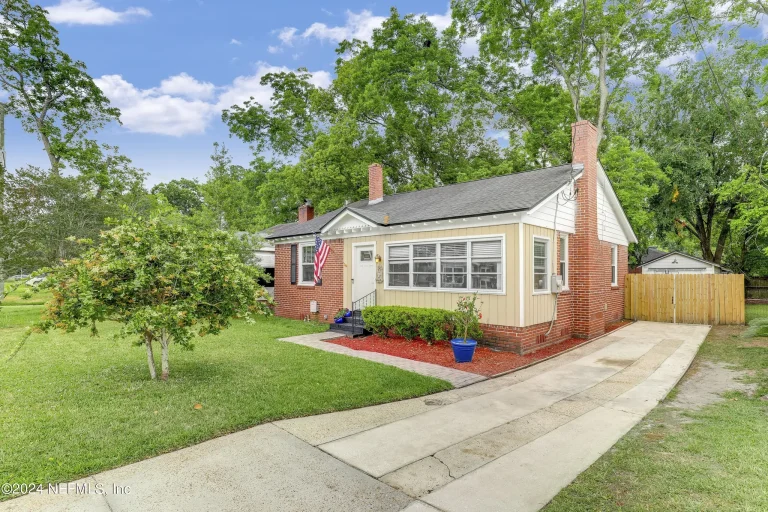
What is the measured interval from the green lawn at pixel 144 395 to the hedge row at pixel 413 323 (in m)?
2.27

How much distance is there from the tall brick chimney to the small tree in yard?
869cm

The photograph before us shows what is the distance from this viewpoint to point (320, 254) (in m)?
13.5

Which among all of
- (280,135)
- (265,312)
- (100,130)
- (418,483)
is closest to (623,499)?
(418,483)

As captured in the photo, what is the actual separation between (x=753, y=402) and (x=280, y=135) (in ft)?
95.2

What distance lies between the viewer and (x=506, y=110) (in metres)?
23.7

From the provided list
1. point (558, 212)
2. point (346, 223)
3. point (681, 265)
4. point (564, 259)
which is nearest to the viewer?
point (558, 212)

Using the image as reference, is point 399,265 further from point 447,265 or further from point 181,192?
point 181,192

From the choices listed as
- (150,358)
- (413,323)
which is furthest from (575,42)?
(150,358)

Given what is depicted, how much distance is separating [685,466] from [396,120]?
20708mm

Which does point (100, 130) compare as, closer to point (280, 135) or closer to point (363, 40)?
point (280, 135)

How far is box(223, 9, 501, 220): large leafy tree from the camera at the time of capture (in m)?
20.7

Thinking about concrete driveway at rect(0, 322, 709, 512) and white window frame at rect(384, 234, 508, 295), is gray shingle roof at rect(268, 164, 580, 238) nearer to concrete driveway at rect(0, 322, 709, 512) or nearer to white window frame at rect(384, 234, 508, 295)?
white window frame at rect(384, 234, 508, 295)

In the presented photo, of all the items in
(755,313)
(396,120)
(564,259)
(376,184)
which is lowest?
(755,313)

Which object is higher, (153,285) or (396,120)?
(396,120)
